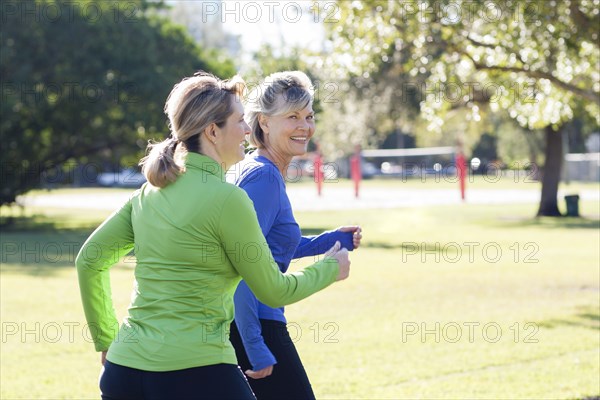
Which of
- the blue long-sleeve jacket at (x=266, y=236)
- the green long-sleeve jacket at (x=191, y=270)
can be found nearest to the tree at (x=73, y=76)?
the blue long-sleeve jacket at (x=266, y=236)

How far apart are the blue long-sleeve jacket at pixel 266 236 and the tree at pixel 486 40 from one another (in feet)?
29.0

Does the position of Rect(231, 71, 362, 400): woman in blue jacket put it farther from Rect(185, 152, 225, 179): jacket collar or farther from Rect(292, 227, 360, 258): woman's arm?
Rect(185, 152, 225, 179): jacket collar

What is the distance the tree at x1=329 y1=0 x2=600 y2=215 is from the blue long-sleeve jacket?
8839 mm

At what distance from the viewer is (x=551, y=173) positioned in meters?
35.4

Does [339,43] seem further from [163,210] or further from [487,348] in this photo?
[163,210]

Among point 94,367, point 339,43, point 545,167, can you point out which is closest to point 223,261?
point 94,367

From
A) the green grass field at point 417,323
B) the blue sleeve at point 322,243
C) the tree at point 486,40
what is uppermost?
the tree at point 486,40

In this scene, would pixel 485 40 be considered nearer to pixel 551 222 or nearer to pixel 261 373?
pixel 261 373

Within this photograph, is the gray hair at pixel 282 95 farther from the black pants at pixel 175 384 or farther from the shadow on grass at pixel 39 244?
the shadow on grass at pixel 39 244

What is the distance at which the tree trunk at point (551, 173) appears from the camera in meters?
35.1

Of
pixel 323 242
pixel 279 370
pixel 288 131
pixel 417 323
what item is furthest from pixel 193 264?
pixel 417 323

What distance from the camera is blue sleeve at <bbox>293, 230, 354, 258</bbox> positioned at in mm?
4359

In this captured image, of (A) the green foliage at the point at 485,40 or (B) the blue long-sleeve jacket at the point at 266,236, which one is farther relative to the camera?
(A) the green foliage at the point at 485,40

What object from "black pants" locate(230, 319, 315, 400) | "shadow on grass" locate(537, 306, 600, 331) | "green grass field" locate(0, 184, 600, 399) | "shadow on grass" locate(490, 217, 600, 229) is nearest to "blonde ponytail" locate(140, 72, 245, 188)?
"black pants" locate(230, 319, 315, 400)
